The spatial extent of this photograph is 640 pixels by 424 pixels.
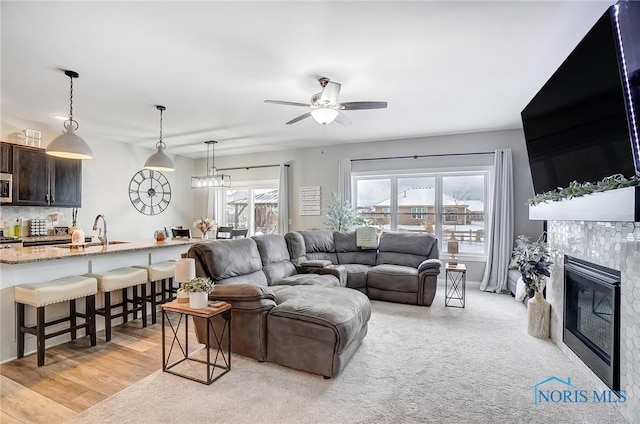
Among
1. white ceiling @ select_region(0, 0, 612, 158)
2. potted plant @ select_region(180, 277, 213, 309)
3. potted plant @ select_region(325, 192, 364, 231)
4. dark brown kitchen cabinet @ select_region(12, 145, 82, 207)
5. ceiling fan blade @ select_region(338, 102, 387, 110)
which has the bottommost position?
potted plant @ select_region(180, 277, 213, 309)

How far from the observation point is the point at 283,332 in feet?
8.39

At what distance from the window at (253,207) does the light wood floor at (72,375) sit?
421 cm

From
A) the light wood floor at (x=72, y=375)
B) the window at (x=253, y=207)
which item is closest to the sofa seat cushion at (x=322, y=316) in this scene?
the light wood floor at (x=72, y=375)

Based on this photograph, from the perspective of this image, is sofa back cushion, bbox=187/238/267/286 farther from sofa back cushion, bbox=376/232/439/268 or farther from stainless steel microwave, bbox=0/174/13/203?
stainless steel microwave, bbox=0/174/13/203

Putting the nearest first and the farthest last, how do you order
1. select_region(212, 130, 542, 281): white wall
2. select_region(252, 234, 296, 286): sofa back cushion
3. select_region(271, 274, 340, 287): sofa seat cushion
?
select_region(271, 274, 340, 287): sofa seat cushion → select_region(252, 234, 296, 286): sofa back cushion → select_region(212, 130, 542, 281): white wall

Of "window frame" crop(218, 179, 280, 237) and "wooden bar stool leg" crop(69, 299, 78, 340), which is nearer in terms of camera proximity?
"wooden bar stool leg" crop(69, 299, 78, 340)

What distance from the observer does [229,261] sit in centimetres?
318

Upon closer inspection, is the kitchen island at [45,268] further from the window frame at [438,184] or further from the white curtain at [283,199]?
the window frame at [438,184]

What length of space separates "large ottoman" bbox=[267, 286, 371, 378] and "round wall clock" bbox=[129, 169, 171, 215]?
4977mm

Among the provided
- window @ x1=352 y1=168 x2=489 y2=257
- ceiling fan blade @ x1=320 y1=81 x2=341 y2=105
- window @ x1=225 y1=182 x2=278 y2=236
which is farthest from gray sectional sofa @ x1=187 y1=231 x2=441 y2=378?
window @ x1=225 y1=182 x2=278 y2=236

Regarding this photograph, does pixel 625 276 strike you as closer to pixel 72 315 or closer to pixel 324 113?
pixel 324 113

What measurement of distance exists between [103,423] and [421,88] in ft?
12.9

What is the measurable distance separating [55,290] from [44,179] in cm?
310

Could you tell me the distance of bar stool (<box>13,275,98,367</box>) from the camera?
2.64 meters
